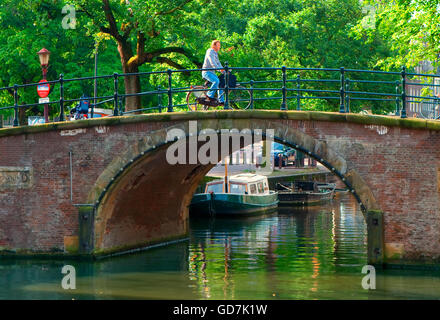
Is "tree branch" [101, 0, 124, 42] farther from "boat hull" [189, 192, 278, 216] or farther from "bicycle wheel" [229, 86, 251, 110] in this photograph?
"boat hull" [189, 192, 278, 216]

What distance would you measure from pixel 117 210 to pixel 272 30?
20256 millimetres

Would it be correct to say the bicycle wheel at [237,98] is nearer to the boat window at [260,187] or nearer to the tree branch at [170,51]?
the tree branch at [170,51]

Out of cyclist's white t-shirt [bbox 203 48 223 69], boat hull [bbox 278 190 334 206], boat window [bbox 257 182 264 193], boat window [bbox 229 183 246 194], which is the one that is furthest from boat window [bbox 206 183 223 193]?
cyclist's white t-shirt [bbox 203 48 223 69]

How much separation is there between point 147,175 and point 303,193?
1987cm

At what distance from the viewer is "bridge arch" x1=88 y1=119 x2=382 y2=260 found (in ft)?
54.3

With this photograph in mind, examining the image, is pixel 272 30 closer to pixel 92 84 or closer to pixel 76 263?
pixel 92 84

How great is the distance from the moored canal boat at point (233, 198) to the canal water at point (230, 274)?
6719 millimetres

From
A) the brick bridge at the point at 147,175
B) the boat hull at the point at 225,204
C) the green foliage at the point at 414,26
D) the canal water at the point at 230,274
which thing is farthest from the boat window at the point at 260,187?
the brick bridge at the point at 147,175

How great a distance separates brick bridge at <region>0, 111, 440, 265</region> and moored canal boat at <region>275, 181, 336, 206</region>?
17.5 metres

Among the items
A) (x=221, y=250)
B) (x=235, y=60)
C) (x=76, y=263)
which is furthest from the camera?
(x=235, y=60)

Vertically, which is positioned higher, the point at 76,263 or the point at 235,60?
the point at 235,60
